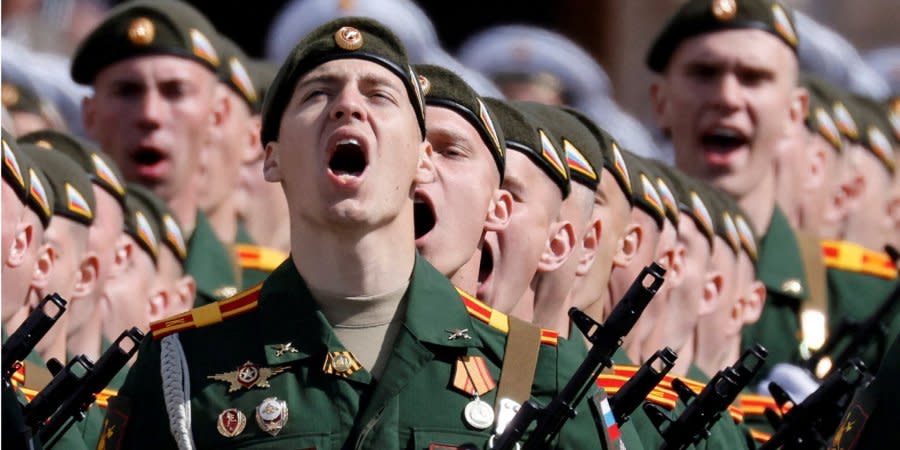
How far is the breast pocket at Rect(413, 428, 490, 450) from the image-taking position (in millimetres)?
9000

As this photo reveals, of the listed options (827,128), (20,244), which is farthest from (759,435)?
(827,128)

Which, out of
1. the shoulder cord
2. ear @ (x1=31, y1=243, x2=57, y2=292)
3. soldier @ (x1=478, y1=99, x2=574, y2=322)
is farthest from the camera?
ear @ (x1=31, y1=243, x2=57, y2=292)

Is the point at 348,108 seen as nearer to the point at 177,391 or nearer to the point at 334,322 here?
the point at 334,322

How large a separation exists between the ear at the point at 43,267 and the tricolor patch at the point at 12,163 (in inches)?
30.4

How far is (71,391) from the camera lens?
383 inches

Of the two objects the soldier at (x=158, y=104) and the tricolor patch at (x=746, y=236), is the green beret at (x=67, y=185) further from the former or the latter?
the tricolor patch at (x=746, y=236)

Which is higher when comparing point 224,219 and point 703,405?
point 703,405

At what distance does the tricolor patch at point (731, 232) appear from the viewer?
1434 cm

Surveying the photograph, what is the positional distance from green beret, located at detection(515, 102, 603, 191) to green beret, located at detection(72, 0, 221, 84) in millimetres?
3271

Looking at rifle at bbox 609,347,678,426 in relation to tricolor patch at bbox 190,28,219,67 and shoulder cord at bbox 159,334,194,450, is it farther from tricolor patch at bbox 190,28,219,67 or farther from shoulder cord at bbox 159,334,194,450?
tricolor patch at bbox 190,28,219,67

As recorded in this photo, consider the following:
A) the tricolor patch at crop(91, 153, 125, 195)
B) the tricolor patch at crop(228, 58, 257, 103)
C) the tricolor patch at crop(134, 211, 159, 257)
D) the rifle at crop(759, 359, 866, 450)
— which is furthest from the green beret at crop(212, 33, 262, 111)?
the rifle at crop(759, 359, 866, 450)

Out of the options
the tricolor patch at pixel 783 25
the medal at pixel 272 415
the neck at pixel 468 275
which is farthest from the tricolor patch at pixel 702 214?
the medal at pixel 272 415

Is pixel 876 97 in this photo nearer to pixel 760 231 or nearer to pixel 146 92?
pixel 760 231

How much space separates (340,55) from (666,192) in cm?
409
